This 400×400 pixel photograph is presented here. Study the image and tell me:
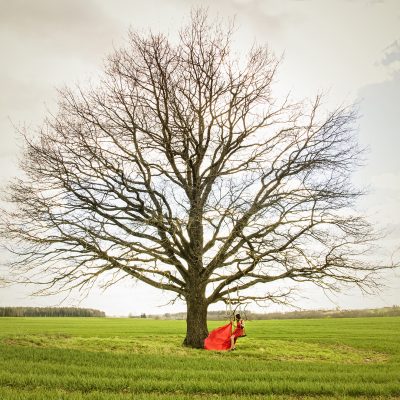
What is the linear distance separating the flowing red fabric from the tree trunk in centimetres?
124

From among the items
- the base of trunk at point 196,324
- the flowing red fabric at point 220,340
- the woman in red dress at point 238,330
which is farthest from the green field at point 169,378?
the base of trunk at point 196,324

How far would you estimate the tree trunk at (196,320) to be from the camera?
61.2 feet

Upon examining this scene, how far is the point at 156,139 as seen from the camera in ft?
64.4

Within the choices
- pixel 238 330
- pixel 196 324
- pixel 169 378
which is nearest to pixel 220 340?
pixel 238 330

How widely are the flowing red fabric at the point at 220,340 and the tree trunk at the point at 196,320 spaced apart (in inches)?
48.7

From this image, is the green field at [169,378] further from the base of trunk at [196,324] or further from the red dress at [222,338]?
the base of trunk at [196,324]

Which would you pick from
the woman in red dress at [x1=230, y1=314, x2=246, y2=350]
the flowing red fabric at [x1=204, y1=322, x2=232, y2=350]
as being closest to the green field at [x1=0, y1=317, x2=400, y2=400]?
the woman in red dress at [x1=230, y1=314, x2=246, y2=350]

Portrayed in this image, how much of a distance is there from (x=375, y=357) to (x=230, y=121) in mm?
12072

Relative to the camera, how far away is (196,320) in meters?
18.8

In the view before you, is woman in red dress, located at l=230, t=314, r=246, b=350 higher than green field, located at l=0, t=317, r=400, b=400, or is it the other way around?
woman in red dress, located at l=230, t=314, r=246, b=350

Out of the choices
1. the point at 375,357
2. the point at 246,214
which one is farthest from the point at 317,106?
the point at 375,357

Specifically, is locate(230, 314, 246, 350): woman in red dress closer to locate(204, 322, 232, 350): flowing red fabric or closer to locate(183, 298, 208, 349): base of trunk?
locate(204, 322, 232, 350): flowing red fabric

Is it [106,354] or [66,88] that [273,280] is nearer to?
[106,354]

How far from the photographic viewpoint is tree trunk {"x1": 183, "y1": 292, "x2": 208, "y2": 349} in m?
18.7
